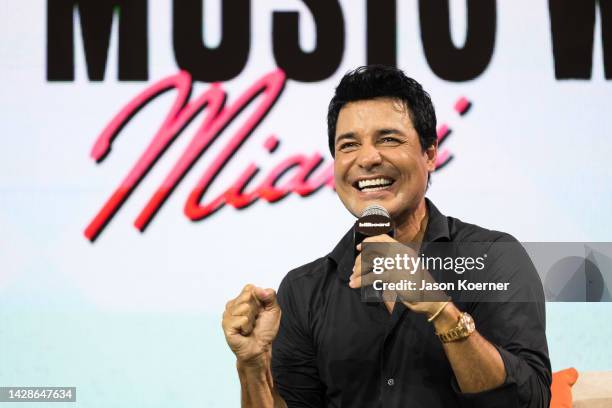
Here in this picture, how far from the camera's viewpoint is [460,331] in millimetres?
1486

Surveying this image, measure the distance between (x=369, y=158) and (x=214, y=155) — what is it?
151cm

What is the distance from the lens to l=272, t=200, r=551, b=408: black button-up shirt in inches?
64.3

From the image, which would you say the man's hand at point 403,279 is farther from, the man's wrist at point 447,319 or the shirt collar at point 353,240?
the shirt collar at point 353,240

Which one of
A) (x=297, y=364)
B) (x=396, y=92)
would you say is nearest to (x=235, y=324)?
(x=297, y=364)

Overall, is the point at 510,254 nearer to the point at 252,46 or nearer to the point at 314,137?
the point at 314,137

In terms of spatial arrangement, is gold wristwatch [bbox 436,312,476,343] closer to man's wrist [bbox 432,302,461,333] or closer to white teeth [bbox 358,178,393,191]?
man's wrist [bbox 432,302,461,333]

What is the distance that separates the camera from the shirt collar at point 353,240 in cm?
188

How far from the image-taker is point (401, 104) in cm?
193

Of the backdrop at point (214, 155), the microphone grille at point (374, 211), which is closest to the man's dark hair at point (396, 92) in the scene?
the microphone grille at point (374, 211)

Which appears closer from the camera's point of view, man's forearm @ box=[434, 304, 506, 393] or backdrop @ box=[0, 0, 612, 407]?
man's forearm @ box=[434, 304, 506, 393]

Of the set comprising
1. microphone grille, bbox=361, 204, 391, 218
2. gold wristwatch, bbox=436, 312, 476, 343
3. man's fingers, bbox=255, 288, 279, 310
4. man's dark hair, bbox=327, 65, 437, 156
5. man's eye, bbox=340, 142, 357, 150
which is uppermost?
man's dark hair, bbox=327, 65, 437, 156

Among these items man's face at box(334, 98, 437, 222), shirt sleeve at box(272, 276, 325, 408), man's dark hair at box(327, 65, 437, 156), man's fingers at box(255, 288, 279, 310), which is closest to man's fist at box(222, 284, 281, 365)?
man's fingers at box(255, 288, 279, 310)

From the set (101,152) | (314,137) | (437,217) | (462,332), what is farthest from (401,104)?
(101,152)

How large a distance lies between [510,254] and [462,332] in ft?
1.11
